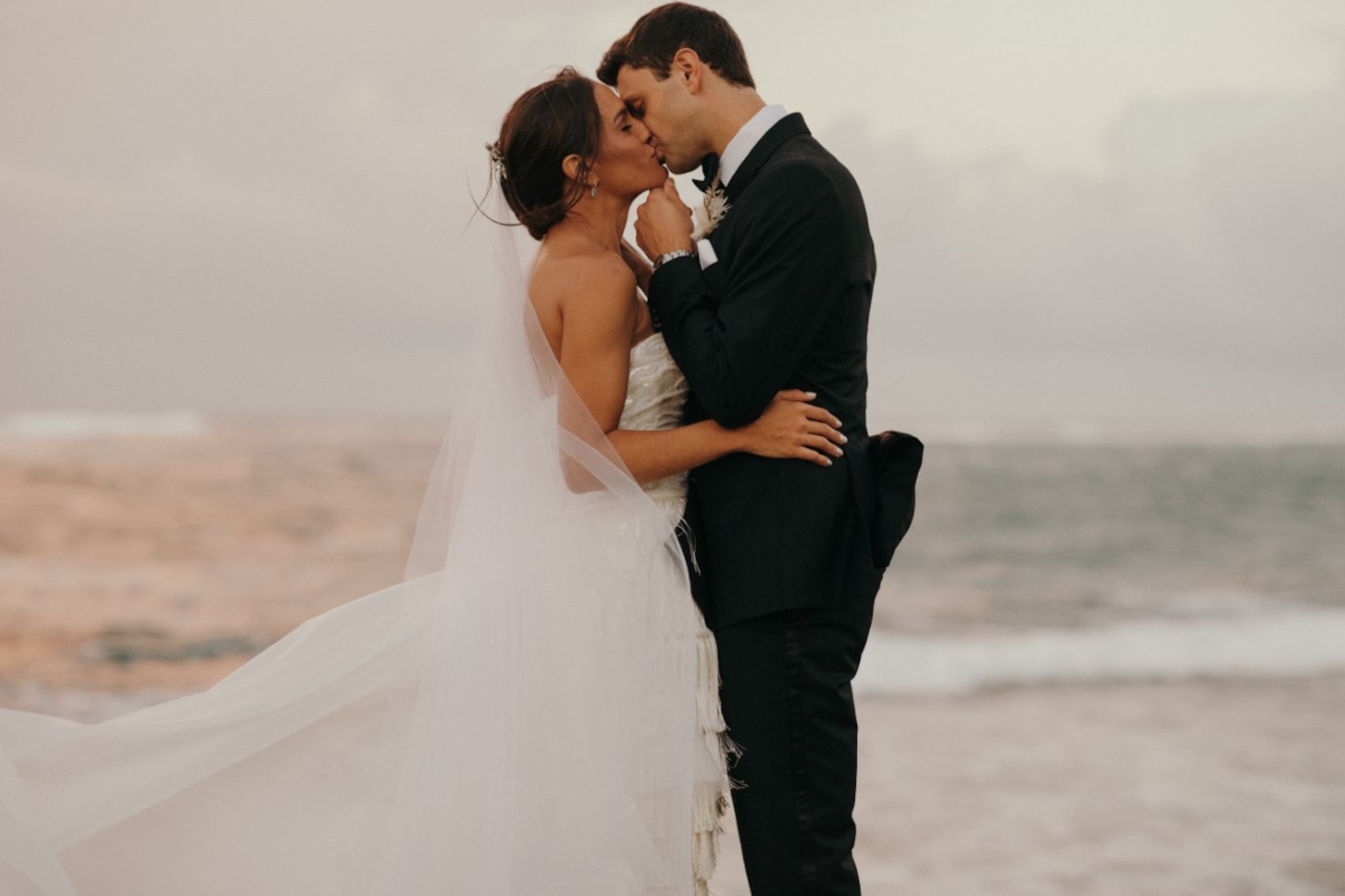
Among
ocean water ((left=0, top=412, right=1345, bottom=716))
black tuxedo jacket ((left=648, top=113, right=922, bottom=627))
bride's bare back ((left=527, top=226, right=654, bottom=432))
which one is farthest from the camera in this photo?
ocean water ((left=0, top=412, right=1345, bottom=716))

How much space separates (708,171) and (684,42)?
27 centimetres

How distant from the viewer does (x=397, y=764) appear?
2.48m

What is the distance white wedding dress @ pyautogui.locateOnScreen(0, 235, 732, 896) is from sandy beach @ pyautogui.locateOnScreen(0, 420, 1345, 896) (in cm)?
258

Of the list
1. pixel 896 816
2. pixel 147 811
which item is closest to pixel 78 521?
pixel 896 816

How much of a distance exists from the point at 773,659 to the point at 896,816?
3.36m

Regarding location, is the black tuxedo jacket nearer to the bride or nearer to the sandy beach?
the bride

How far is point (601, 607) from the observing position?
97.1 inches

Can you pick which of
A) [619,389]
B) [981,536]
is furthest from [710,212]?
[981,536]

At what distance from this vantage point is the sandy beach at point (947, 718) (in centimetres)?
486

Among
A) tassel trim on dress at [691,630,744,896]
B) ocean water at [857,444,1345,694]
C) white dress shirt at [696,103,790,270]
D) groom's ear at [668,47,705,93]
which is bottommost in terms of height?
tassel trim on dress at [691,630,744,896]

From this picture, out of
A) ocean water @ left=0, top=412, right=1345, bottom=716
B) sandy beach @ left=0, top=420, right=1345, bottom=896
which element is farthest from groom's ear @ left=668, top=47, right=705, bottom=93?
ocean water @ left=0, top=412, right=1345, bottom=716

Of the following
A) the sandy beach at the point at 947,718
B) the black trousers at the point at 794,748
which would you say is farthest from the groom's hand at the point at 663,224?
the sandy beach at the point at 947,718

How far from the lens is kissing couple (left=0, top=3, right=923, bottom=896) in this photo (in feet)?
7.63

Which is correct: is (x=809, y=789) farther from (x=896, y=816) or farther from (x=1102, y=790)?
(x=1102, y=790)
